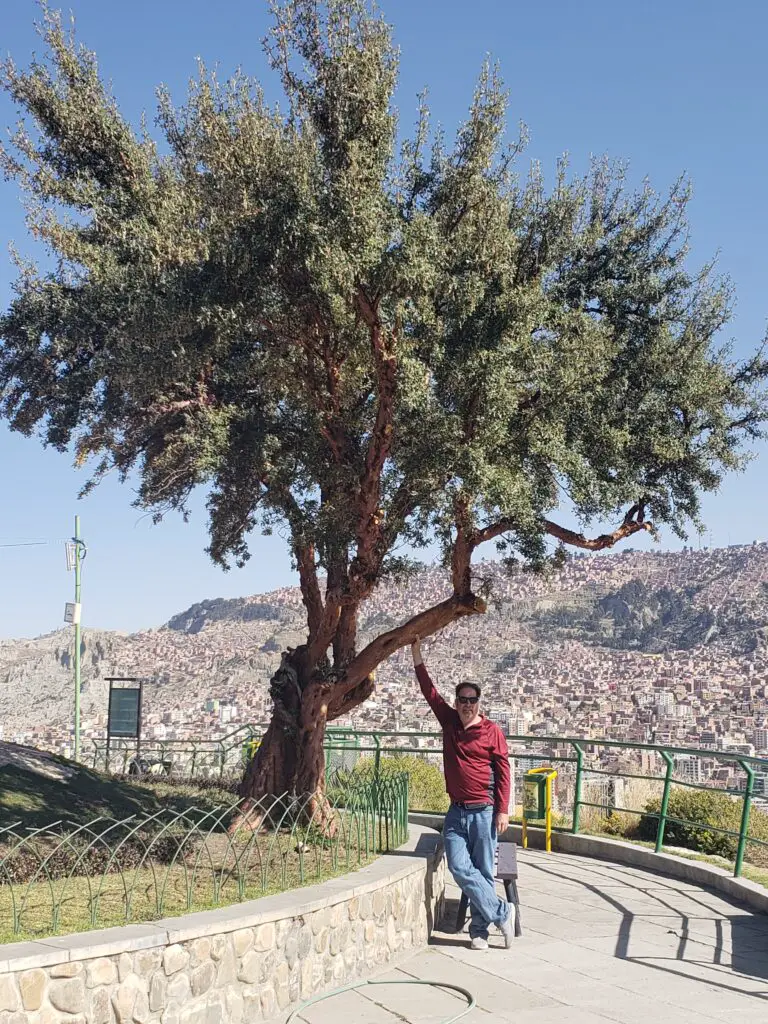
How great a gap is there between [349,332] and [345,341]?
24cm

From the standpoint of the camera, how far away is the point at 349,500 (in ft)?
36.7

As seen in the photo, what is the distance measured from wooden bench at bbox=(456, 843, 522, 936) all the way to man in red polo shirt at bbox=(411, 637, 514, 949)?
1.40 feet

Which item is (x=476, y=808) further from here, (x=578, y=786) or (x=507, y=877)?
(x=578, y=786)

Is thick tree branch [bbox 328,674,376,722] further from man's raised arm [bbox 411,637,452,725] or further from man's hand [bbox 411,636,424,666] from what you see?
man's raised arm [bbox 411,637,452,725]

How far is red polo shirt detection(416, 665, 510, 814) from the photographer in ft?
28.6

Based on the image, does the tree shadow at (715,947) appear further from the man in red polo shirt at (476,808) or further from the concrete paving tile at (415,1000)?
the concrete paving tile at (415,1000)

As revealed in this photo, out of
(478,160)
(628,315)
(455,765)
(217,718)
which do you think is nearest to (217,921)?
(455,765)

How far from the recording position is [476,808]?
8680mm

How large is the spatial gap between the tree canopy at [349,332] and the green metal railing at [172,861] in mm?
1993

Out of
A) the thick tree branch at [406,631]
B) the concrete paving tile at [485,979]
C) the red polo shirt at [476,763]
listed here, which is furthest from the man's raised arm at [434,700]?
the thick tree branch at [406,631]

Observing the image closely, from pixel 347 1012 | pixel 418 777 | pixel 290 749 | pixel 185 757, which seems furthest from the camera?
pixel 185 757

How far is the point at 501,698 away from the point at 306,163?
45.1 meters

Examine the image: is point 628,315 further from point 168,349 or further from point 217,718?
point 217,718

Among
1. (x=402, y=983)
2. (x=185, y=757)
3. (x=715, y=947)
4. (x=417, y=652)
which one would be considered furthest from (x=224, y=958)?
(x=185, y=757)
